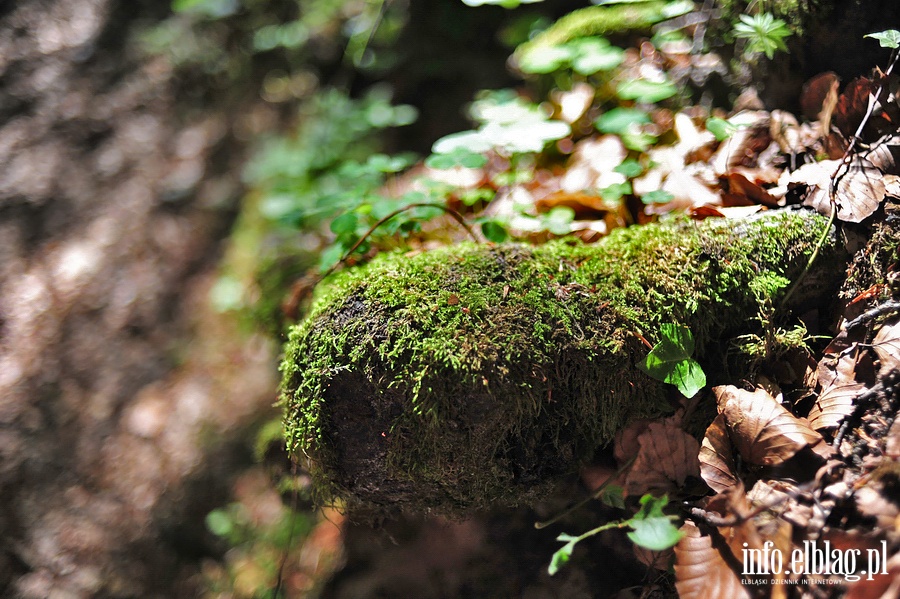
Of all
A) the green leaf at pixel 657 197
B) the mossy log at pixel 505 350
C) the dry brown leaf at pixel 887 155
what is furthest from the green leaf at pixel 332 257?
the dry brown leaf at pixel 887 155

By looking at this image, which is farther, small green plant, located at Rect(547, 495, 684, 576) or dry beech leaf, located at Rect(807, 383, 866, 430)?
dry beech leaf, located at Rect(807, 383, 866, 430)

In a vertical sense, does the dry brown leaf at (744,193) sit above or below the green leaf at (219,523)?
above

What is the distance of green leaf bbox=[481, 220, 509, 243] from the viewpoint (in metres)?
1.89

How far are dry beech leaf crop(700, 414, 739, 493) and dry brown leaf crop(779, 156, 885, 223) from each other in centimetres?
79

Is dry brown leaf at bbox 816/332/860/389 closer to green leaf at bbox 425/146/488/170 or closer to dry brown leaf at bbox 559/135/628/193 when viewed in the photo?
dry brown leaf at bbox 559/135/628/193

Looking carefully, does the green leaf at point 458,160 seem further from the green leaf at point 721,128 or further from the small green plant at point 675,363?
the small green plant at point 675,363

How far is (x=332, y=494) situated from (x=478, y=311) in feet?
2.59

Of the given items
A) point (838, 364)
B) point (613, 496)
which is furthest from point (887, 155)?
point (613, 496)

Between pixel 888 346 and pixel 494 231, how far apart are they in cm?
122

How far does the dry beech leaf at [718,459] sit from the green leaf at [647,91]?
4.57 ft

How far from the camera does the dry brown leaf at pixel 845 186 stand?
1.58 m

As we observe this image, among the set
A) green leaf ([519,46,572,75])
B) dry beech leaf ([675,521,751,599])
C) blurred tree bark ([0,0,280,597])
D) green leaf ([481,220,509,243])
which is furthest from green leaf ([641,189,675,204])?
blurred tree bark ([0,0,280,597])

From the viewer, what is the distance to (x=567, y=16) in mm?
2775

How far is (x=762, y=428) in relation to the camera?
136 centimetres
